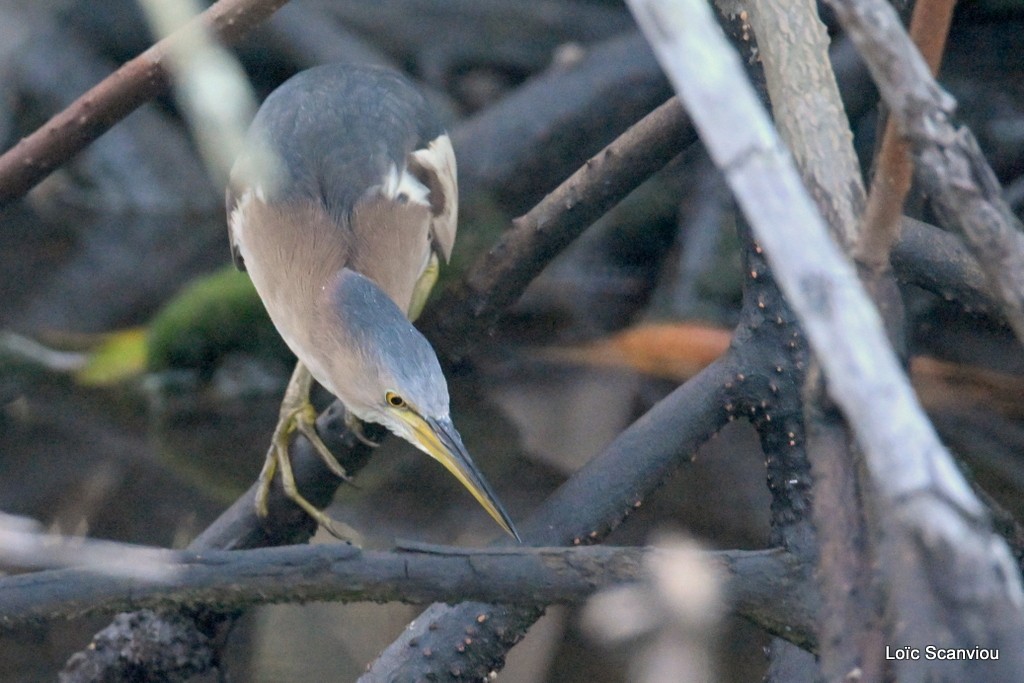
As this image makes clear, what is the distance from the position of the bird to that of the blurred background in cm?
65

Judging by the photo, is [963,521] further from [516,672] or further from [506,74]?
[506,74]

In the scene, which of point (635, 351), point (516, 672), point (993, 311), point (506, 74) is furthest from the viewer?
point (506, 74)

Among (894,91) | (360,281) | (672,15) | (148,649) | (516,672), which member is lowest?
(516,672)

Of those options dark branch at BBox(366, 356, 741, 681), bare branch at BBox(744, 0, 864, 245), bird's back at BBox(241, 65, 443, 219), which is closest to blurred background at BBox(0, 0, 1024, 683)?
dark branch at BBox(366, 356, 741, 681)

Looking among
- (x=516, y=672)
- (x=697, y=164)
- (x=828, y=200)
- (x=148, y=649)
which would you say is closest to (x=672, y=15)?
(x=828, y=200)

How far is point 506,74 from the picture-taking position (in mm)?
5176

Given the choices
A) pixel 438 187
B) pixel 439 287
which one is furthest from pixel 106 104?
pixel 439 287

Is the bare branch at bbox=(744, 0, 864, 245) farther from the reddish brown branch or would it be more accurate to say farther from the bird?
the reddish brown branch

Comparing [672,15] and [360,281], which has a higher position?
[672,15]

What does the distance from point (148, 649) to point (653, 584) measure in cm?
99

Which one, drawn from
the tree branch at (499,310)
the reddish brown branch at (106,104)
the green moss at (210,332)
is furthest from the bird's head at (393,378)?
the green moss at (210,332)

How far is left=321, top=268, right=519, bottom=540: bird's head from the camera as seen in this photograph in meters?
1.59

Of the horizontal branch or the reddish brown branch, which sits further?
the reddish brown branch

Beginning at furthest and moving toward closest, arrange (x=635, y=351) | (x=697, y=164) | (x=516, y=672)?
(x=697, y=164), (x=635, y=351), (x=516, y=672)
